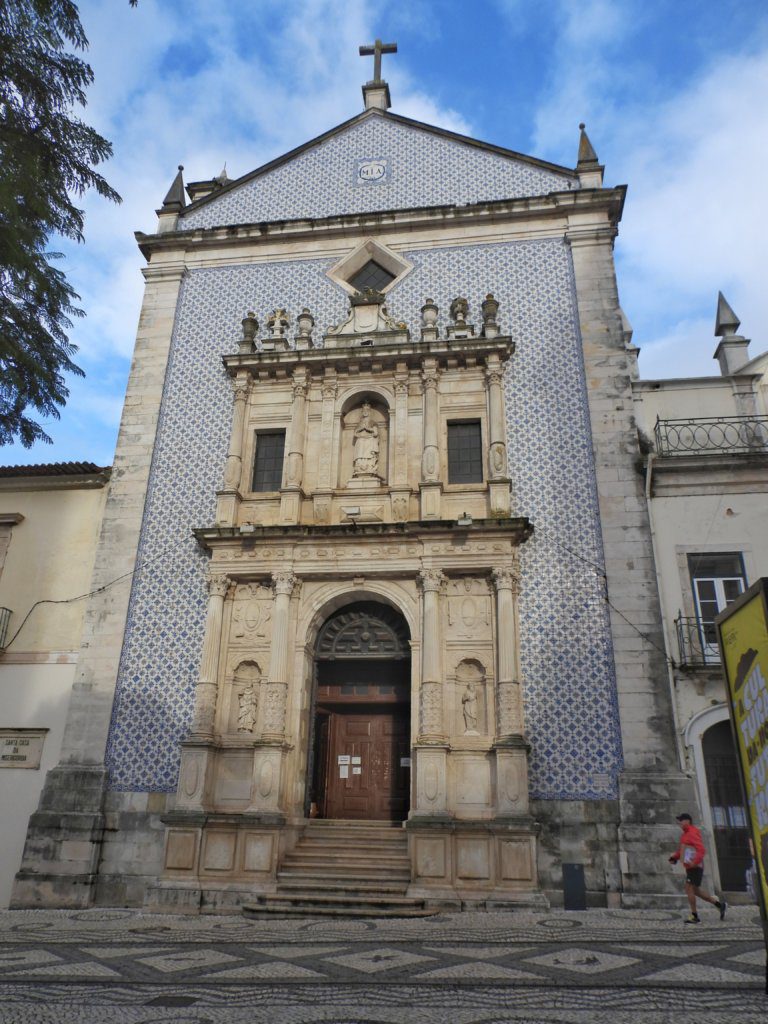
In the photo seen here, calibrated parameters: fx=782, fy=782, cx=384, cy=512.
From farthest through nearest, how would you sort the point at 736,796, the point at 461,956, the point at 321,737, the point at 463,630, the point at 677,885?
1. the point at 321,737
2. the point at 463,630
3. the point at 736,796
4. the point at 677,885
5. the point at 461,956

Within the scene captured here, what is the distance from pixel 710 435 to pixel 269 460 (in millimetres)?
7388

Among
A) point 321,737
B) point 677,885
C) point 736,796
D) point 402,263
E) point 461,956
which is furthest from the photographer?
point 402,263

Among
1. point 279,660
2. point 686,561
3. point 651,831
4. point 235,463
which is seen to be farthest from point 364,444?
point 651,831

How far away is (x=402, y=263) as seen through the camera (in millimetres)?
14570

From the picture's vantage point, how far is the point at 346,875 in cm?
1018

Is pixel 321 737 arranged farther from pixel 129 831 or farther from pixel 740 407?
Answer: pixel 740 407

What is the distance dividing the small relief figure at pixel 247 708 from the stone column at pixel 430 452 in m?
3.74

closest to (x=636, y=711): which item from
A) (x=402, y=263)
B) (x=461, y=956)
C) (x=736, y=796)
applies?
(x=736, y=796)

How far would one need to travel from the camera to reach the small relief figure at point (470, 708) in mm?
11115

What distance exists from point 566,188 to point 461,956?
42.5 feet

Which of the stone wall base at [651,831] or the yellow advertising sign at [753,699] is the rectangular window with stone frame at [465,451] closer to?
the stone wall base at [651,831]

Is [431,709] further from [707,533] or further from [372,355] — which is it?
[372,355]

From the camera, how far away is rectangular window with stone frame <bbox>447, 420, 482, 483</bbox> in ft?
42.2

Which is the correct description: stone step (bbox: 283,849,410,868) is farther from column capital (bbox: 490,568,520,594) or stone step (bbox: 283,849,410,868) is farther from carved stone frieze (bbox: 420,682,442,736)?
column capital (bbox: 490,568,520,594)
